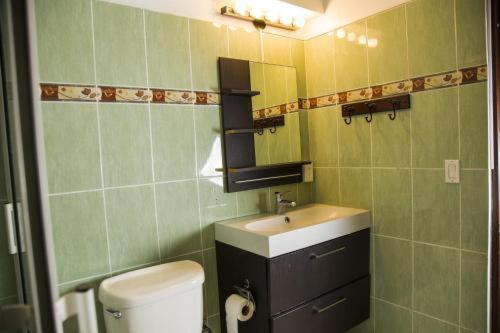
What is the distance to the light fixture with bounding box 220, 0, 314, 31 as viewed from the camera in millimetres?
1847

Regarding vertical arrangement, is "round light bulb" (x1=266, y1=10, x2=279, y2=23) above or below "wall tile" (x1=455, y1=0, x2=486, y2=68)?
above

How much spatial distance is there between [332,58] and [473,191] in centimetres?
108

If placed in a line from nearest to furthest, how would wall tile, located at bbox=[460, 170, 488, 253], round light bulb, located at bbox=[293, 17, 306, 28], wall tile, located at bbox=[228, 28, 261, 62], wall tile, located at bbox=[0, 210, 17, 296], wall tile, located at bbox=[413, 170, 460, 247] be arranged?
wall tile, located at bbox=[0, 210, 17, 296] < wall tile, located at bbox=[460, 170, 488, 253] < wall tile, located at bbox=[413, 170, 460, 247] < wall tile, located at bbox=[228, 28, 261, 62] < round light bulb, located at bbox=[293, 17, 306, 28]

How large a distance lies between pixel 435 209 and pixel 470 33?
2.70 ft

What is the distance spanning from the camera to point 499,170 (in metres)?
1.31

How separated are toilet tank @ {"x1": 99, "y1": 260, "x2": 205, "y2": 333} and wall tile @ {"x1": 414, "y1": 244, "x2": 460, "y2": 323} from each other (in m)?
1.13

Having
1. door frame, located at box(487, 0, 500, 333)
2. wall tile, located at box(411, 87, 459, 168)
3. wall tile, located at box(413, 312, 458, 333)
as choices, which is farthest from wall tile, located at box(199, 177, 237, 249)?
door frame, located at box(487, 0, 500, 333)

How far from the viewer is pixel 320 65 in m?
2.12

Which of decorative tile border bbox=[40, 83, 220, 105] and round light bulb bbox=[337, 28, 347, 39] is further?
round light bulb bbox=[337, 28, 347, 39]

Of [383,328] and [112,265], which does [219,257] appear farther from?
[383,328]

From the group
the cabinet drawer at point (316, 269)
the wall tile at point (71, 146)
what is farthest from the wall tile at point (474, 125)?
the wall tile at point (71, 146)

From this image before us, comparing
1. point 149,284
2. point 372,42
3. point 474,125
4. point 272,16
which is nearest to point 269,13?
point 272,16

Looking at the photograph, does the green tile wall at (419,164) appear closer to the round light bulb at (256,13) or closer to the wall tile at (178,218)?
the round light bulb at (256,13)

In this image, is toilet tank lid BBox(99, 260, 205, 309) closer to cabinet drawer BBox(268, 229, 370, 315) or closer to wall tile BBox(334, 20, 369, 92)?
cabinet drawer BBox(268, 229, 370, 315)
